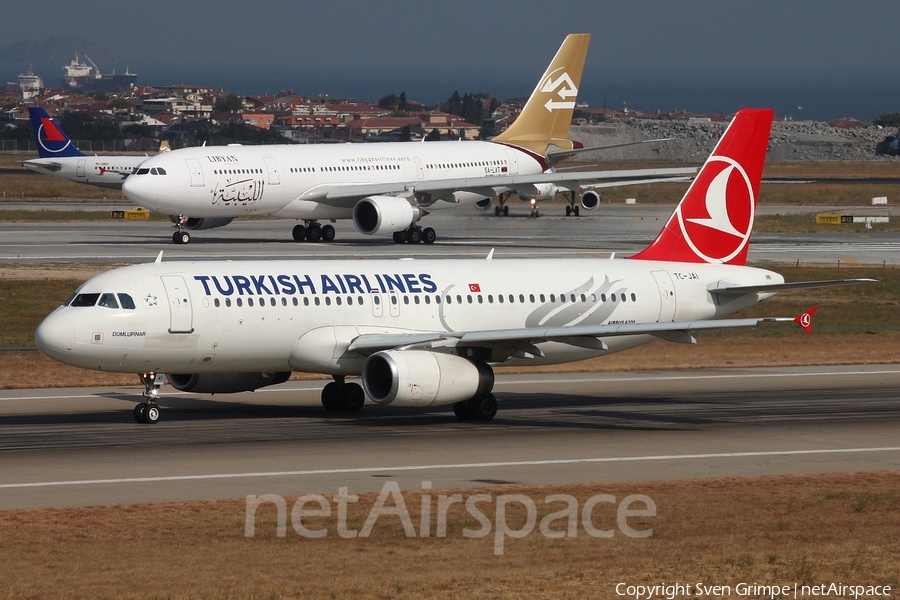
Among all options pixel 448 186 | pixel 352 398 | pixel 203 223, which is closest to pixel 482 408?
pixel 352 398

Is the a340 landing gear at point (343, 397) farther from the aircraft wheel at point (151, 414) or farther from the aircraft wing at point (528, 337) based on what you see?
the aircraft wheel at point (151, 414)

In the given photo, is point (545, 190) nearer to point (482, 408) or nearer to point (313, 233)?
point (313, 233)

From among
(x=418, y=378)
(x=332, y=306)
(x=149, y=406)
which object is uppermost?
(x=332, y=306)

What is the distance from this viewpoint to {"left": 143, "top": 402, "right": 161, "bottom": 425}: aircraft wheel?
32375 millimetres

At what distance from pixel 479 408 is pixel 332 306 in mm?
4236

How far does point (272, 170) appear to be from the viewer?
2948 inches

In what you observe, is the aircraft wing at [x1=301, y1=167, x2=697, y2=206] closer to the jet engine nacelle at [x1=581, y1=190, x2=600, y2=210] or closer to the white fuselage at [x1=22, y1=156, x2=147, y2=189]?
the jet engine nacelle at [x1=581, y1=190, x2=600, y2=210]

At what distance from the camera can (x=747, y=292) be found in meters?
38.6

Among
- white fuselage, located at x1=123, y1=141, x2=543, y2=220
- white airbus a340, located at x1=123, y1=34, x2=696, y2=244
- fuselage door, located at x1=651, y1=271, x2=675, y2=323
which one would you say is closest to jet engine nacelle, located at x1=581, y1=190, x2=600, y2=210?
white airbus a340, located at x1=123, y1=34, x2=696, y2=244

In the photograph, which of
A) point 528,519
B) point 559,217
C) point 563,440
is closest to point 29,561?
point 528,519

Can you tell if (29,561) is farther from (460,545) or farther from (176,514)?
(460,545)

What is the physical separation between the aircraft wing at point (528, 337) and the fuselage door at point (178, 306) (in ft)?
12.8

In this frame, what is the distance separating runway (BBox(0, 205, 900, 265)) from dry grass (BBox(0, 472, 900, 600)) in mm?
45121

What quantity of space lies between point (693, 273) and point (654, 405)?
432cm
